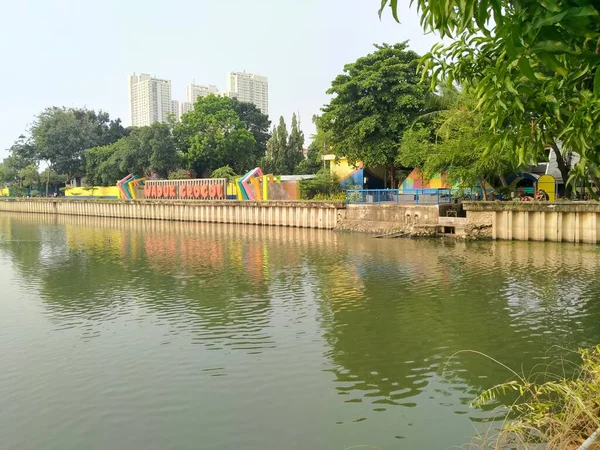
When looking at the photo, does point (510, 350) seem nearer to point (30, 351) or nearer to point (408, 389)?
point (408, 389)

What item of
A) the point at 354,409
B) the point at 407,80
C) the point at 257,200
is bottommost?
the point at 354,409

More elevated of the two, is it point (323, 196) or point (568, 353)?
point (323, 196)

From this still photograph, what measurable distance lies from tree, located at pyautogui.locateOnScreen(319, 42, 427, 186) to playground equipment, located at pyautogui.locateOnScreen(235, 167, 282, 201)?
6.85 meters

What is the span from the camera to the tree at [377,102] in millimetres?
33844

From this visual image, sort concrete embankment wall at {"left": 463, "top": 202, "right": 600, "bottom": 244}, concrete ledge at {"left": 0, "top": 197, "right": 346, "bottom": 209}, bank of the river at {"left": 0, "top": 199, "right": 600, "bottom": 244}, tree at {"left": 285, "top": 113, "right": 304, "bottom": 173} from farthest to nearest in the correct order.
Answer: tree at {"left": 285, "top": 113, "right": 304, "bottom": 173} < concrete ledge at {"left": 0, "top": 197, "right": 346, "bottom": 209} < bank of the river at {"left": 0, "top": 199, "right": 600, "bottom": 244} < concrete embankment wall at {"left": 463, "top": 202, "right": 600, "bottom": 244}

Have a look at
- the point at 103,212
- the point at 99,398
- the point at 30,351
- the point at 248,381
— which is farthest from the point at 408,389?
the point at 103,212

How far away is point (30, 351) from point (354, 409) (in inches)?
243

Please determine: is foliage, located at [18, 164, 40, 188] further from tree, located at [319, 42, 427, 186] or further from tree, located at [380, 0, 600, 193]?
tree, located at [380, 0, 600, 193]

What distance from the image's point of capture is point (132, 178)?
182 ft

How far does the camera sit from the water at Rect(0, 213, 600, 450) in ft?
21.7

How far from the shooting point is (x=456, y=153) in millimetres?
27469

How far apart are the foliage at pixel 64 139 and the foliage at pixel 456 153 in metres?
55.6

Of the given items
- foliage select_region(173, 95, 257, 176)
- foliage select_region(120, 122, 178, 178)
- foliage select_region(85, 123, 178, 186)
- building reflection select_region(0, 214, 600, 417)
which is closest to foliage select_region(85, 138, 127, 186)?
foliage select_region(85, 123, 178, 186)

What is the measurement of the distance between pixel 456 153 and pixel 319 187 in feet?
45.0
